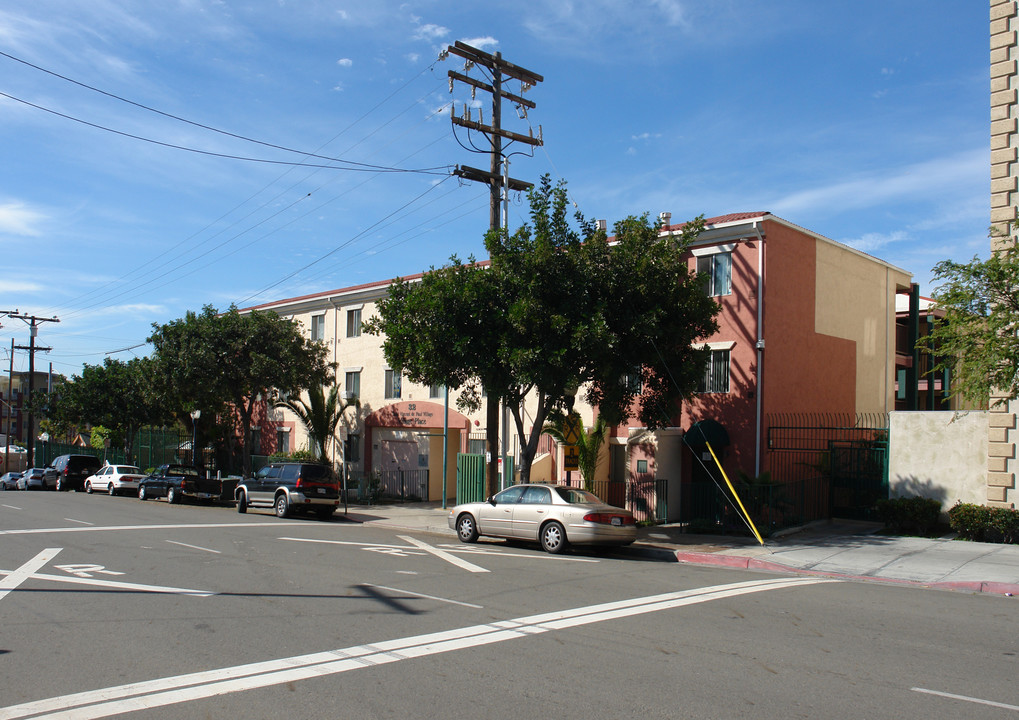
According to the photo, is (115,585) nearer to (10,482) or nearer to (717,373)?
(717,373)

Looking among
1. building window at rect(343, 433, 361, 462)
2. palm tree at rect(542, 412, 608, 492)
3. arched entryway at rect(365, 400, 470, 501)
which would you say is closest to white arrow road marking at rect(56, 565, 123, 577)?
palm tree at rect(542, 412, 608, 492)

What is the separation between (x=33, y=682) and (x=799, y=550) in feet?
42.9

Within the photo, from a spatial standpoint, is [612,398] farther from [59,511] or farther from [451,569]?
[59,511]

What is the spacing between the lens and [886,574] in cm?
1281

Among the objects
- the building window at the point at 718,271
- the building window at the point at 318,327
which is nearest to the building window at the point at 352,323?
the building window at the point at 318,327

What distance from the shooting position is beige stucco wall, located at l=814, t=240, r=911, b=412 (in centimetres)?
2280

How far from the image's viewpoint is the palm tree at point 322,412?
1236 inches

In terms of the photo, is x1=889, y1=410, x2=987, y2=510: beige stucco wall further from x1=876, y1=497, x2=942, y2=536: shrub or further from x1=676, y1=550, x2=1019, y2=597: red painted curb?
x1=676, y1=550, x2=1019, y2=597: red painted curb

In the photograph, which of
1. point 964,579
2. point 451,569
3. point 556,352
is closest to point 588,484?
point 556,352

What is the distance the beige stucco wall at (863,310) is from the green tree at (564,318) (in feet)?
23.6

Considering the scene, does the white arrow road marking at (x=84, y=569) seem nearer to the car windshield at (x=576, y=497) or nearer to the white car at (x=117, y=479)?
the car windshield at (x=576, y=497)

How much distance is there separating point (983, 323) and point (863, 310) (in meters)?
A: 11.0

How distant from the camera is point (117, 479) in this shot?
113ft

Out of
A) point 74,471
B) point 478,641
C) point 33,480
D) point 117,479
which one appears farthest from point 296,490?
point 33,480
